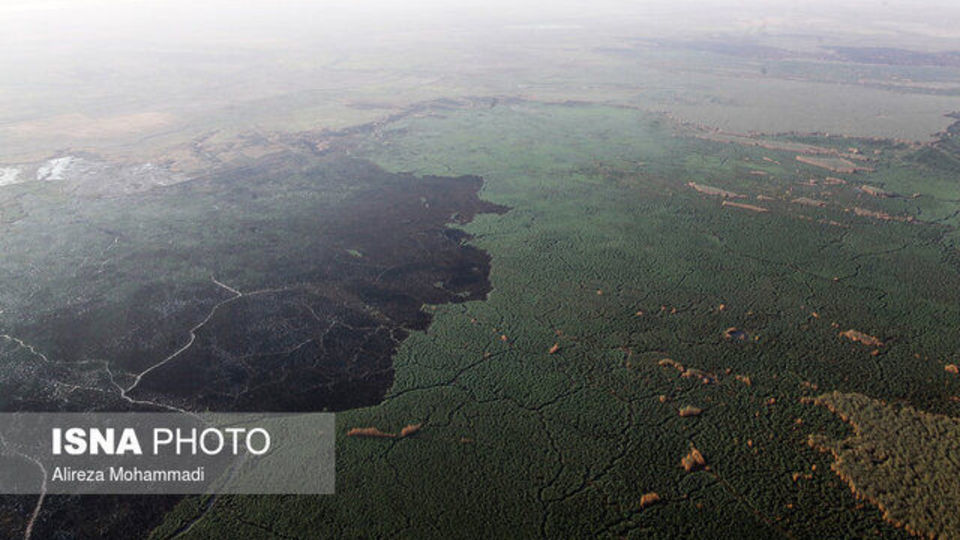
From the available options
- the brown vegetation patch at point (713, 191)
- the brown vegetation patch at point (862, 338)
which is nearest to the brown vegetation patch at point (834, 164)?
the brown vegetation patch at point (713, 191)

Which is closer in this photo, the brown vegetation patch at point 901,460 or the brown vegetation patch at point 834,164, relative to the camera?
the brown vegetation patch at point 901,460

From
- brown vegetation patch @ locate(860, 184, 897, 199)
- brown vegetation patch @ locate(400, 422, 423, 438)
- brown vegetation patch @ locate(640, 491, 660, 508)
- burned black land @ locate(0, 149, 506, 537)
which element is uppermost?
brown vegetation patch @ locate(860, 184, 897, 199)

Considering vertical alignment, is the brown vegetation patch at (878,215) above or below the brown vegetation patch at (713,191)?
above

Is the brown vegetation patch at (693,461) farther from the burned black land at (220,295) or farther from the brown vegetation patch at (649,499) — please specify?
the burned black land at (220,295)

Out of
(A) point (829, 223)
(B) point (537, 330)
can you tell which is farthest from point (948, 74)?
(B) point (537, 330)

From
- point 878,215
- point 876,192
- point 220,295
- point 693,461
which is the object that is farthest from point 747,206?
point 220,295

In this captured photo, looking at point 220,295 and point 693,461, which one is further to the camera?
point 220,295

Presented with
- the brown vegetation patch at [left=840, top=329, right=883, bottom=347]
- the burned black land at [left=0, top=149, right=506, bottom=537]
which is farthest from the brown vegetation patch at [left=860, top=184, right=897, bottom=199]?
the burned black land at [left=0, top=149, right=506, bottom=537]

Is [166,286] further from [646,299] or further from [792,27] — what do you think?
[792,27]

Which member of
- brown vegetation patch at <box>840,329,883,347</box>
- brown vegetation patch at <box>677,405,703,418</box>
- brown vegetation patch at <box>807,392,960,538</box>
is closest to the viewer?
brown vegetation patch at <box>807,392,960,538</box>

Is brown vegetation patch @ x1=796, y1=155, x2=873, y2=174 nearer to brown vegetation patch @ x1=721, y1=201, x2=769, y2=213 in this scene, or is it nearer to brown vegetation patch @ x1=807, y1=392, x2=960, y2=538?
brown vegetation patch @ x1=721, y1=201, x2=769, y2=213

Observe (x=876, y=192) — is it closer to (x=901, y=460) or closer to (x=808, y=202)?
(x=808, y=202)
